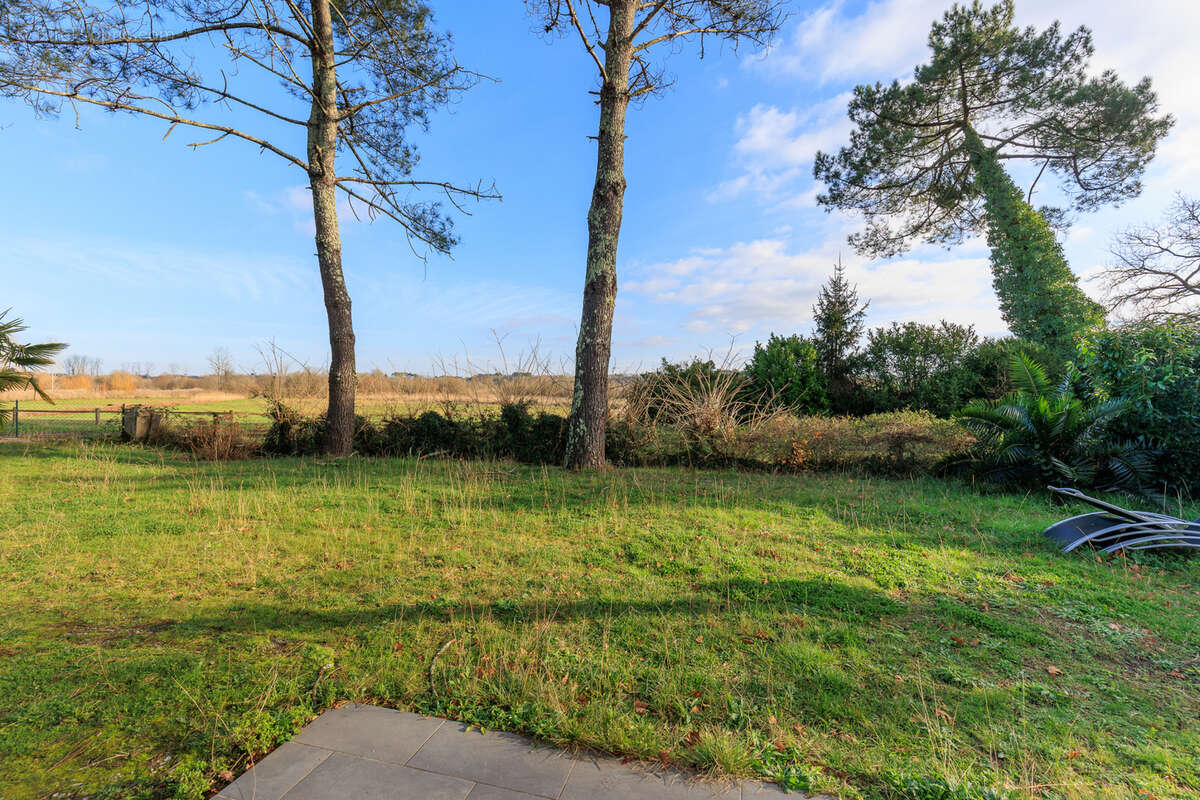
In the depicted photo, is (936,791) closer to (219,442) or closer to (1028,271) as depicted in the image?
(219,442)

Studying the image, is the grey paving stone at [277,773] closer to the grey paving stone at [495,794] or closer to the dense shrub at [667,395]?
the grey paving stone at [495,794]

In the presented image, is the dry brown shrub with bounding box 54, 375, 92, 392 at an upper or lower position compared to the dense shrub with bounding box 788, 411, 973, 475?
upper

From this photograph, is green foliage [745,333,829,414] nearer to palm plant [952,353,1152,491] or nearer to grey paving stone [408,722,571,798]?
palm plant [952,353,1152,491]

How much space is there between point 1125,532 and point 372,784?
21.3 feet

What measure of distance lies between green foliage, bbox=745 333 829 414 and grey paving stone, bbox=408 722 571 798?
12.0 m

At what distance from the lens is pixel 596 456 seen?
8.19 m

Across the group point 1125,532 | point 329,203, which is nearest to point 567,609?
point 1125,532

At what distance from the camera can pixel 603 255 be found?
795 centimetres

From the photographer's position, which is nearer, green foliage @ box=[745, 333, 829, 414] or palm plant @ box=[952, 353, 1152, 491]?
palm plant @ box=[952, 353, 1152, 491]

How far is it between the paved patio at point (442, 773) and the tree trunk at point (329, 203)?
332 inches

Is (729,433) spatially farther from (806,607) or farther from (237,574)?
(237,574)

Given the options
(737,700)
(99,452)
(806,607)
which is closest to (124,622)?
(737,700)

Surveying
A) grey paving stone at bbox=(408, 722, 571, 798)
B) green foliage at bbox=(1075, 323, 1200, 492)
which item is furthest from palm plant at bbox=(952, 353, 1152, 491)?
grey paving stone at bbox=(408, 722, 571, 798)

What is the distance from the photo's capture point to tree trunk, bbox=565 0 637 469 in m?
7.95
